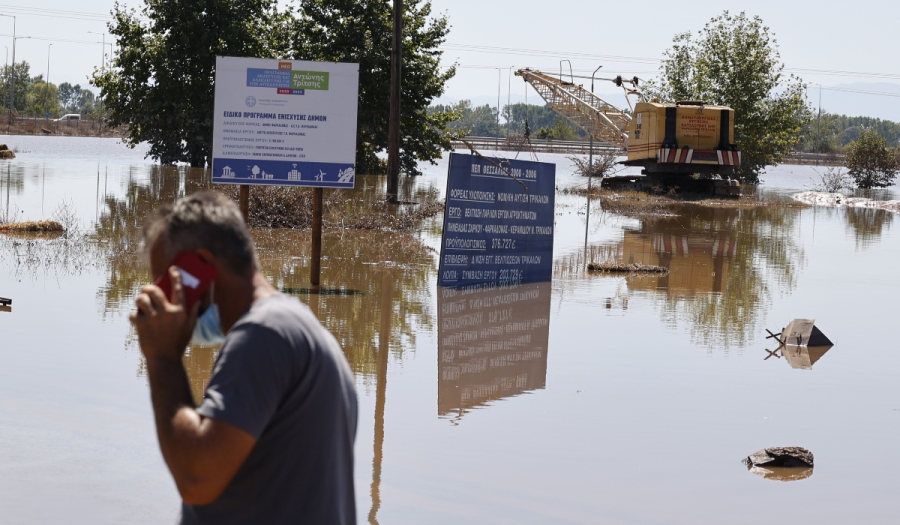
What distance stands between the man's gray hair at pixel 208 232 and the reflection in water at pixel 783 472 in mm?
4585

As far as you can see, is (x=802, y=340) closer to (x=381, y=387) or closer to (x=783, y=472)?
(x=783, y=472)

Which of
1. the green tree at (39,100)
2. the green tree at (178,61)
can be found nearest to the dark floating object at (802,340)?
the green tree at (178,61)

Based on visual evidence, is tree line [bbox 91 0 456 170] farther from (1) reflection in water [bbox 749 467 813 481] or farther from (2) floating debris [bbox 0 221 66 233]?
(1) reflection in water [bbox 749 467 813 481]

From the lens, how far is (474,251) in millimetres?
12711

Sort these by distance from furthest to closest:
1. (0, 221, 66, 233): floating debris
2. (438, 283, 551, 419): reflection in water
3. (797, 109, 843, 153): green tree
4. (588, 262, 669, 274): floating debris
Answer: (797, 109, 843, 153): green tree, (0, 221, 66, 233): floating debris, (588, 262, 669, 274): floating debris, (438, 283, 551, 419): reflection in water

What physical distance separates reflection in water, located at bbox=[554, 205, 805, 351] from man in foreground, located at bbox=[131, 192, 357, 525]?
8.07m

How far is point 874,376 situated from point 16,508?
23.5 ft

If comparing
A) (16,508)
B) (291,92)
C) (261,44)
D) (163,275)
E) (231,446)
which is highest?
(261,44)

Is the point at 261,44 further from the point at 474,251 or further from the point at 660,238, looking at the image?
the point at 474,251

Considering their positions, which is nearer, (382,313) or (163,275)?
(163,275)

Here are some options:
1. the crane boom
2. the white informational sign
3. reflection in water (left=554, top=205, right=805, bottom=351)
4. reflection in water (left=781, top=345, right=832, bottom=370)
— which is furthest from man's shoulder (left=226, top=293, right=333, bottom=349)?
the crane boom

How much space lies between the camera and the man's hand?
2369mm

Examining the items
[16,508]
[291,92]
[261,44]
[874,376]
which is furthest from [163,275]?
[261,44]

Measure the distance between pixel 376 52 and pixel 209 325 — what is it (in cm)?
3598
